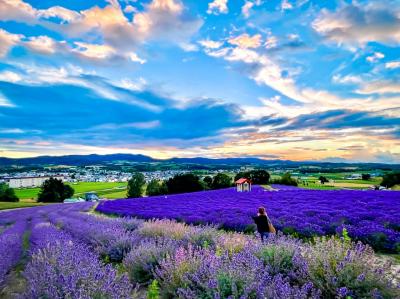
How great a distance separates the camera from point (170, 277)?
13.5 ft

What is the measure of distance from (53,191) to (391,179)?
54.3 meters

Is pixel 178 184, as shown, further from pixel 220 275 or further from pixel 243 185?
pixel 220 275

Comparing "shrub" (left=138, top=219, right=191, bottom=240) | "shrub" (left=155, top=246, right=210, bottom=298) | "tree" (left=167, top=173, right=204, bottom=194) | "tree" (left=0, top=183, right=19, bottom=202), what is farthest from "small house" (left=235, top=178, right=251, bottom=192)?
"tree" (left=0, top=183, right=19, bottom=202)

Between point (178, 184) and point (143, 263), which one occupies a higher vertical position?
point (143, 263)

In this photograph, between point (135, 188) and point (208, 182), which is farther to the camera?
point (208, 182)

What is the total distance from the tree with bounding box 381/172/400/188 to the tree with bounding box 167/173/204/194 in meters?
26.9

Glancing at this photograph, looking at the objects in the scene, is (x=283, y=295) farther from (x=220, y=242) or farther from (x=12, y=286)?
(x=12, y=286)

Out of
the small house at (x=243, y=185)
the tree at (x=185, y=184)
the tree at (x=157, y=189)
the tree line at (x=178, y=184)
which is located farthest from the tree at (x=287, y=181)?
the tree at (x=157, y=189)

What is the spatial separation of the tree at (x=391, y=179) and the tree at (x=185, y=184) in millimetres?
26941

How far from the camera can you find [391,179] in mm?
44938

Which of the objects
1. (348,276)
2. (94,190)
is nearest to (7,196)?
(94,190)

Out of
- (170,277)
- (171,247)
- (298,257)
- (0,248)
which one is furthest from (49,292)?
(0,248)

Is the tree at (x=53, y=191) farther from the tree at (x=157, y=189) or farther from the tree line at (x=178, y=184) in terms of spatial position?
the tree at (x=157, y=189)

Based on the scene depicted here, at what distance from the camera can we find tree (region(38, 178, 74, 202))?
5345 cm
